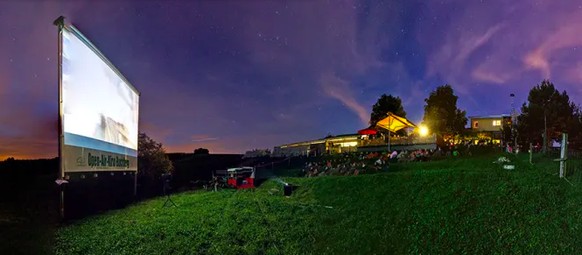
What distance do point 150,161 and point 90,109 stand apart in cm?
1778

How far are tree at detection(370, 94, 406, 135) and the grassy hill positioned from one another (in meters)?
40.0

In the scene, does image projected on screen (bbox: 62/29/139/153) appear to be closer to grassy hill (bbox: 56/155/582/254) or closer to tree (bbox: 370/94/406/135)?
grassy hill (bbox: 56/155/582/254)

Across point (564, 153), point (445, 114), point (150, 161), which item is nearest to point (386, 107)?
point (445, 114)

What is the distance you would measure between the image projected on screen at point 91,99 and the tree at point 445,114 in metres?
42.4

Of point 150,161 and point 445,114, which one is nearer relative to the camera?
point 150,161

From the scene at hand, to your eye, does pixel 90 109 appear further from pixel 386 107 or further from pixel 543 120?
pixel 386 107

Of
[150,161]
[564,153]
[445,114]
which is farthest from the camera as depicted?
[445,114]

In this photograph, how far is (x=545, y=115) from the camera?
120ft

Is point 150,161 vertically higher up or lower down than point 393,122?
lower down

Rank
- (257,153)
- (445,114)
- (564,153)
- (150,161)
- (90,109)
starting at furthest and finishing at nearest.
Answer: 1. (257,153)
2. (445,114)
3. (150,161)
4. (564,153)
5. (90,109)

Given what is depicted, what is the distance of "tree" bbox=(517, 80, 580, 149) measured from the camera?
3672 centimetres

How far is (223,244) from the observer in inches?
336

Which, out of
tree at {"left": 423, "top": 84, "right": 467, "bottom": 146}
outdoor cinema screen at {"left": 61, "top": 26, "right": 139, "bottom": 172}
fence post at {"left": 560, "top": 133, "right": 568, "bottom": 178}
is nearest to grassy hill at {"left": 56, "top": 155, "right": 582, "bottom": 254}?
fence post at {"left": 560, "top": 133, "right": 568, "bottom": 178}

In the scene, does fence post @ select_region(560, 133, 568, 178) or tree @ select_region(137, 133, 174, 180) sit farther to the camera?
tree @ select_region(137, 133, 174, 180)
